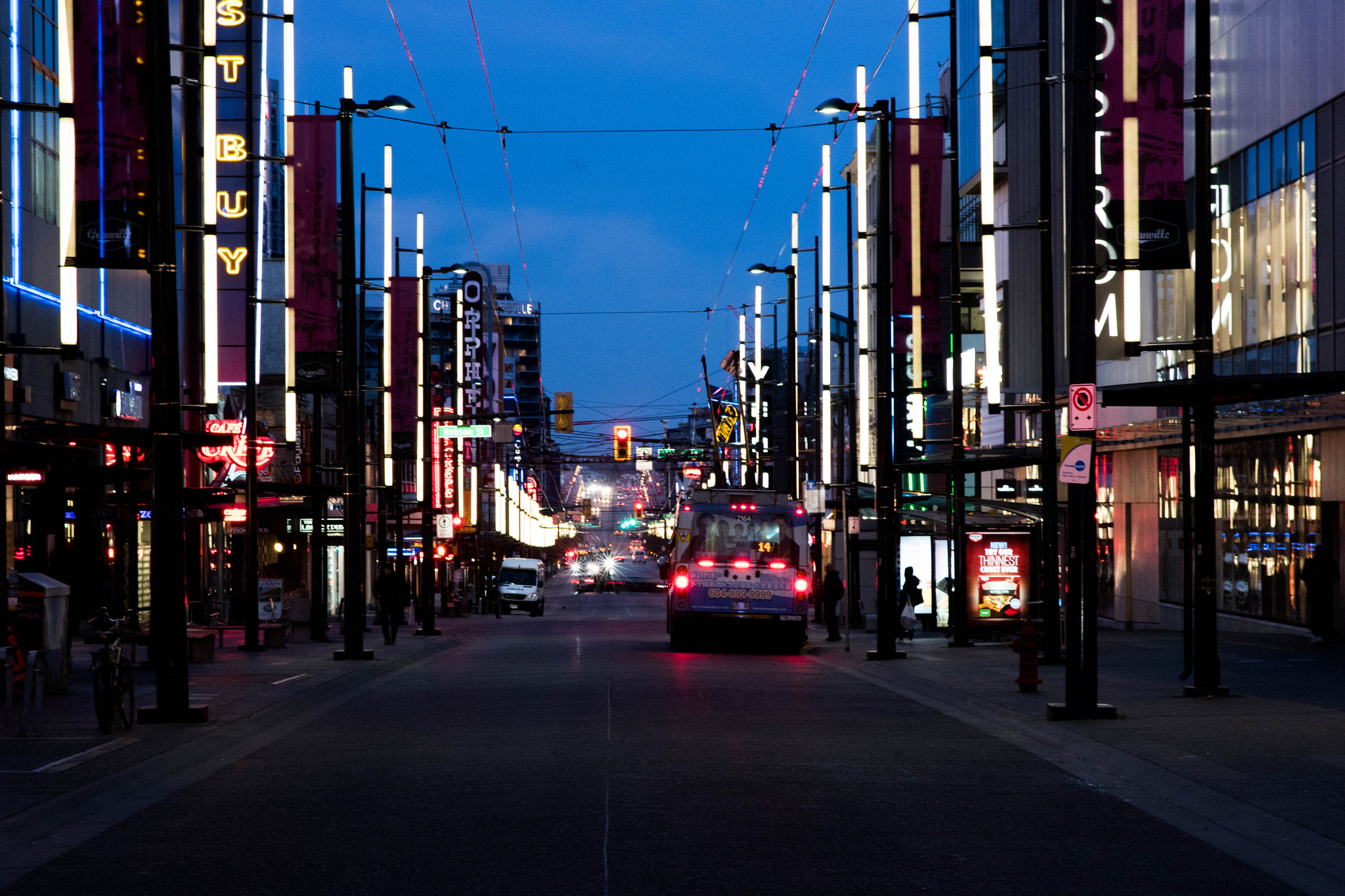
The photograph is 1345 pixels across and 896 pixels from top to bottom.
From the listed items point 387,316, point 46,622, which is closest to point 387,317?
point 387,316

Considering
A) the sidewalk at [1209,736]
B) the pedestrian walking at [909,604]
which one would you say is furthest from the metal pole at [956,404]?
the sidewalk at [1209,736]

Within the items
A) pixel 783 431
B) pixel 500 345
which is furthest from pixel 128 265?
pixel 500 345

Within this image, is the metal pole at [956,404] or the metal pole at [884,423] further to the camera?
the metal pole at [956,404]

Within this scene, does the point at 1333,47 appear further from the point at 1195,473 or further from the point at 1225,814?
the point at 1225,814

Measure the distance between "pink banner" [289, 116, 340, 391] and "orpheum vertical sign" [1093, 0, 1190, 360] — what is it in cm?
1515

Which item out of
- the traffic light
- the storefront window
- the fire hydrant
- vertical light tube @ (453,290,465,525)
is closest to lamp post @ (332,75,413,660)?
the fire hydrant

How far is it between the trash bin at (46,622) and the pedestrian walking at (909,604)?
53.5 feet

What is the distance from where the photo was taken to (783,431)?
5118 inches

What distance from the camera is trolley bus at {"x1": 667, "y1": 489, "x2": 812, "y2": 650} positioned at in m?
31.2

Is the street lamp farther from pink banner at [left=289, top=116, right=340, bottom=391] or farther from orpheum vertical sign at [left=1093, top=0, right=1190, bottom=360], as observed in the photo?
orpheum vertical sign at [left=1093, top=0, right=1190, bottom=360]

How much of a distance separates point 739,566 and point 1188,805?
20.1 metres

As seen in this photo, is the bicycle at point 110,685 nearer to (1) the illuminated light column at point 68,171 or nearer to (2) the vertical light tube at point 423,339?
(1) the illuminated light column at point 68,171

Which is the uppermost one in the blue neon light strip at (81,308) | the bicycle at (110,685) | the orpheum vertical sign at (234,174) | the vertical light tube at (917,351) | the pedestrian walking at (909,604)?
the orpheum vertical sign at (234,174)

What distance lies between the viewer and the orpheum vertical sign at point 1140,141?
62.9ft
